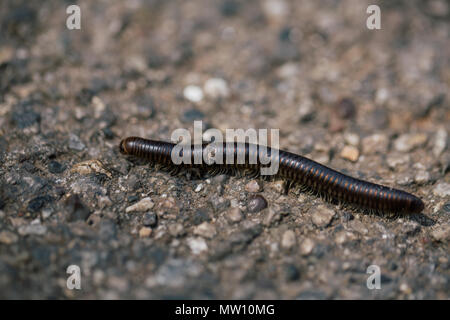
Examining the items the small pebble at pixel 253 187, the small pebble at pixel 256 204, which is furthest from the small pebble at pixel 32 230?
the small pebble at pixel 253 187

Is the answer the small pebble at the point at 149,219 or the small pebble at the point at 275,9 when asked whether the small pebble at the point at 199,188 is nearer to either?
the small pebble at the point at 149,219

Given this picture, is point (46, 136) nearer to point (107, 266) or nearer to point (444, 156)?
point (107, 266)

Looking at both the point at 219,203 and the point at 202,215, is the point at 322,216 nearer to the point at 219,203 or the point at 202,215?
the point at 219,203

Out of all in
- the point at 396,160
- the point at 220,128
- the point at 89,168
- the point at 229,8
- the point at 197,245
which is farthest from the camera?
the point at 229,8

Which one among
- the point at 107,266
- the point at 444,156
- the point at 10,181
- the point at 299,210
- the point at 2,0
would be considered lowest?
the point at 107,266

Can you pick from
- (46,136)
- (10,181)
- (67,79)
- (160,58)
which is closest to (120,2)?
(160,58)

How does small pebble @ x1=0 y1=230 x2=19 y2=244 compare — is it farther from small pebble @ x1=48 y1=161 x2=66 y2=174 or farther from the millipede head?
the millipede head

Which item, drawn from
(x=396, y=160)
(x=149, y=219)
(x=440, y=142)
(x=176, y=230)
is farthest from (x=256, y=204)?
(x=440, y=142)
